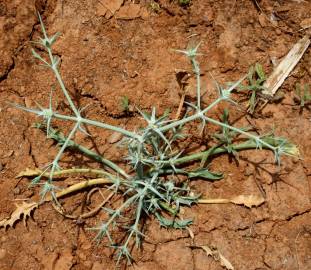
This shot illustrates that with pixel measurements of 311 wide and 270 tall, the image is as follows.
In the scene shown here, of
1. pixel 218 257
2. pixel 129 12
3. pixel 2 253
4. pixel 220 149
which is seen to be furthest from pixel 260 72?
pixel 2 253

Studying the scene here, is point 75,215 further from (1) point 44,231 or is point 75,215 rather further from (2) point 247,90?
(2) point 247,90

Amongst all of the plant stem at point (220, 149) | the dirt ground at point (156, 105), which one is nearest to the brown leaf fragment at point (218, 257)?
the dirt ground at point (156, 105)

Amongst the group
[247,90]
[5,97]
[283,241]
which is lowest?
[283,241]

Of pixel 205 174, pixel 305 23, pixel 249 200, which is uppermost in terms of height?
pixel 305 23

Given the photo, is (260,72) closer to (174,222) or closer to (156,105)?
(156,105)

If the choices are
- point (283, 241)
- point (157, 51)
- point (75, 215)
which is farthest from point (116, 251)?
point (157, 51)

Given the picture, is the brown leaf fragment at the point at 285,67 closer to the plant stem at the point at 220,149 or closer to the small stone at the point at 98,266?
the plant stem at the point at 220,149
